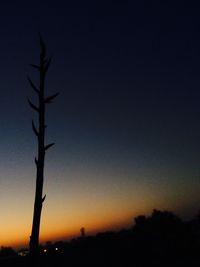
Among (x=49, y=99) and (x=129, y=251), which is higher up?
(x=129, y=251)

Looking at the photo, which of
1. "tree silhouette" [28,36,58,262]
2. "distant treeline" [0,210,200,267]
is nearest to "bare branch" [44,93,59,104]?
"tree silhouette" [28,36,58,262]

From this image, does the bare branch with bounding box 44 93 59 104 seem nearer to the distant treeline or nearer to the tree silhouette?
the tree silhouette

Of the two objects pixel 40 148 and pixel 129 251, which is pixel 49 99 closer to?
pixel 40 148

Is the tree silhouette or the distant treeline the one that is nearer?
the tree silhouette

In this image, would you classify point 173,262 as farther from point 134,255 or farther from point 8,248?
point 8,248

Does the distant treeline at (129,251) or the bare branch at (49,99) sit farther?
the distant treeline at (129,251)

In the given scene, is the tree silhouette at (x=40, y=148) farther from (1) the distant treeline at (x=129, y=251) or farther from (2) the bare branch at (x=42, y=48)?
(1) the distant treeline at (x=129, y=251)

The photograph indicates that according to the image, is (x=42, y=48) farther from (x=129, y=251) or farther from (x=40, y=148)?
(x=129, y=251)

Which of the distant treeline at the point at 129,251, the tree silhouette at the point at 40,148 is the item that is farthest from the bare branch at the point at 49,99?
the distant treeline at the point at 129,251

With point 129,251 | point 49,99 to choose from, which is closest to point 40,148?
point 49,99

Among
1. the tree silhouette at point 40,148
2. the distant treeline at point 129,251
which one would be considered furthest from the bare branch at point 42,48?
the distant treeline at point 129,251

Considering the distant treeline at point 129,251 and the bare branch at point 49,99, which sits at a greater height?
the distant treeline at point 129,251

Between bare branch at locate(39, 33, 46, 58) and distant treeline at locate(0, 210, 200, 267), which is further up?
distant treeline at locate(0, 210, 200, 267)

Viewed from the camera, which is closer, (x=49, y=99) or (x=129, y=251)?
(x=49, y=99)
